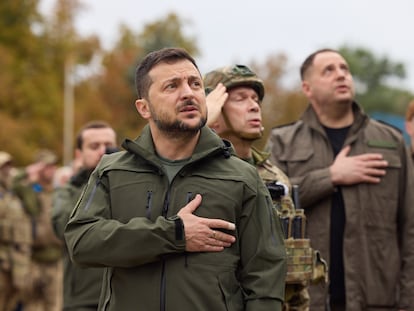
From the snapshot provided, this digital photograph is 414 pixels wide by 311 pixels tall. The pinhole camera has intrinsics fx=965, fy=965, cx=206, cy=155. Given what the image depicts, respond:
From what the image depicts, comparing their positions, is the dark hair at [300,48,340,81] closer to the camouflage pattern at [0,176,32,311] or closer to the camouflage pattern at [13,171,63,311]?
the camouflage pattern at [0,176,32,311]

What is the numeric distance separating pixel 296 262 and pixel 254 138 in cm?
83

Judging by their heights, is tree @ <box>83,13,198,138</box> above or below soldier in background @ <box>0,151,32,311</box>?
above

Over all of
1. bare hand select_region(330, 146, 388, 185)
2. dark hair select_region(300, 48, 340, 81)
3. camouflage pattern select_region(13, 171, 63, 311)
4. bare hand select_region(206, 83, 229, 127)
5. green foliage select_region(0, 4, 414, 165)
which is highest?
green foliage select_region(0, 4, 414, 165)

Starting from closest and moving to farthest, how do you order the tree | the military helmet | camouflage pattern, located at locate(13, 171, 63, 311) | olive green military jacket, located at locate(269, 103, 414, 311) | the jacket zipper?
the jacket zipper → the military helmet → olive green military jacket, located at locate(269, 103, 414, 311) → camouflage pattern, located at locate(13, 171, 63, 311) → the tree

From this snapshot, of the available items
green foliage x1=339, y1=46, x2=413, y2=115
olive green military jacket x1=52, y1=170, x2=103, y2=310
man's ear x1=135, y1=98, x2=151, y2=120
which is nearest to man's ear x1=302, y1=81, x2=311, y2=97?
olive green military jacket x1=52, y1=170, x2=103, y2=310

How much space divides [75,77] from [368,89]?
36.7m

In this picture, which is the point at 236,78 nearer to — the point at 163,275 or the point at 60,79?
the point at 163,275

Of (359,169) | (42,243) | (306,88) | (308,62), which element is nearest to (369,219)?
(359,169)

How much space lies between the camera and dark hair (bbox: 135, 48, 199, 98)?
489 centimetres

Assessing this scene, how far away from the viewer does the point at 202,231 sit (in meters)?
4.61

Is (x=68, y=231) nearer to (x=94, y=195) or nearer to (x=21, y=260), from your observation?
(x=94, y=195)

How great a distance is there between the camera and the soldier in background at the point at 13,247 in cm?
1428

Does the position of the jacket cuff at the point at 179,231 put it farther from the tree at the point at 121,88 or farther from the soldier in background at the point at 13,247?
the tree at the point at 121,88

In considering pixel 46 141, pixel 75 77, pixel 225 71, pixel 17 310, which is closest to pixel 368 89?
pixel 75 77
